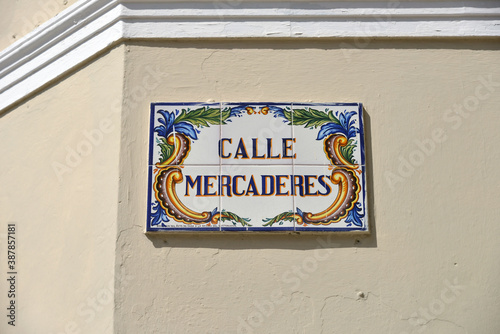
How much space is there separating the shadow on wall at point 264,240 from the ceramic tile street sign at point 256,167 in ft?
0.13

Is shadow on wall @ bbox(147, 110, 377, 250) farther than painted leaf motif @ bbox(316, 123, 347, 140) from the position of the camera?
No

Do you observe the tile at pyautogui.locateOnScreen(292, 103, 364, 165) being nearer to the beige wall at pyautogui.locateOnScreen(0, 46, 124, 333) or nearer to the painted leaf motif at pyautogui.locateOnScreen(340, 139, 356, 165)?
the painted leaf motif at pyautogui.locateOnScreen(340, 139, 356, 165)

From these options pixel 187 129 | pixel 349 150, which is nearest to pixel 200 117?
pixel 187 129

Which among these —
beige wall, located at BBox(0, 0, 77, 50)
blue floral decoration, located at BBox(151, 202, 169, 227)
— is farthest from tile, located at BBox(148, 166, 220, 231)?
beige wall, located at BBox(0, 0, 77, 50)

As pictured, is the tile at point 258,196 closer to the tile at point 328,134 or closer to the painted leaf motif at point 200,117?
the tile at point 328,134

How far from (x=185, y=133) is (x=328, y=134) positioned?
725mm

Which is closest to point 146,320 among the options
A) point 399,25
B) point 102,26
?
point 102,26

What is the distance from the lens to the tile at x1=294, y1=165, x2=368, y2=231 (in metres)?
3.23

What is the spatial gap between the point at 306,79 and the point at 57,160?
1.39 meters

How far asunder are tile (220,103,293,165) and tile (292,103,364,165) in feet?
0.19

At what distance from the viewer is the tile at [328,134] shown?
3.35m

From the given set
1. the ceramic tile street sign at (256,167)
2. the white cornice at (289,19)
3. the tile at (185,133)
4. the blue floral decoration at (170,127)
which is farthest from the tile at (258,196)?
the white cornice at (289,19)

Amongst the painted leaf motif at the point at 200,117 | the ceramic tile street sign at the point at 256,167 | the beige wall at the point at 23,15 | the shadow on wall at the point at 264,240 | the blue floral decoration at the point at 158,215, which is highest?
the beige wall at the point at 23,15

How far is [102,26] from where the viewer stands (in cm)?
359
